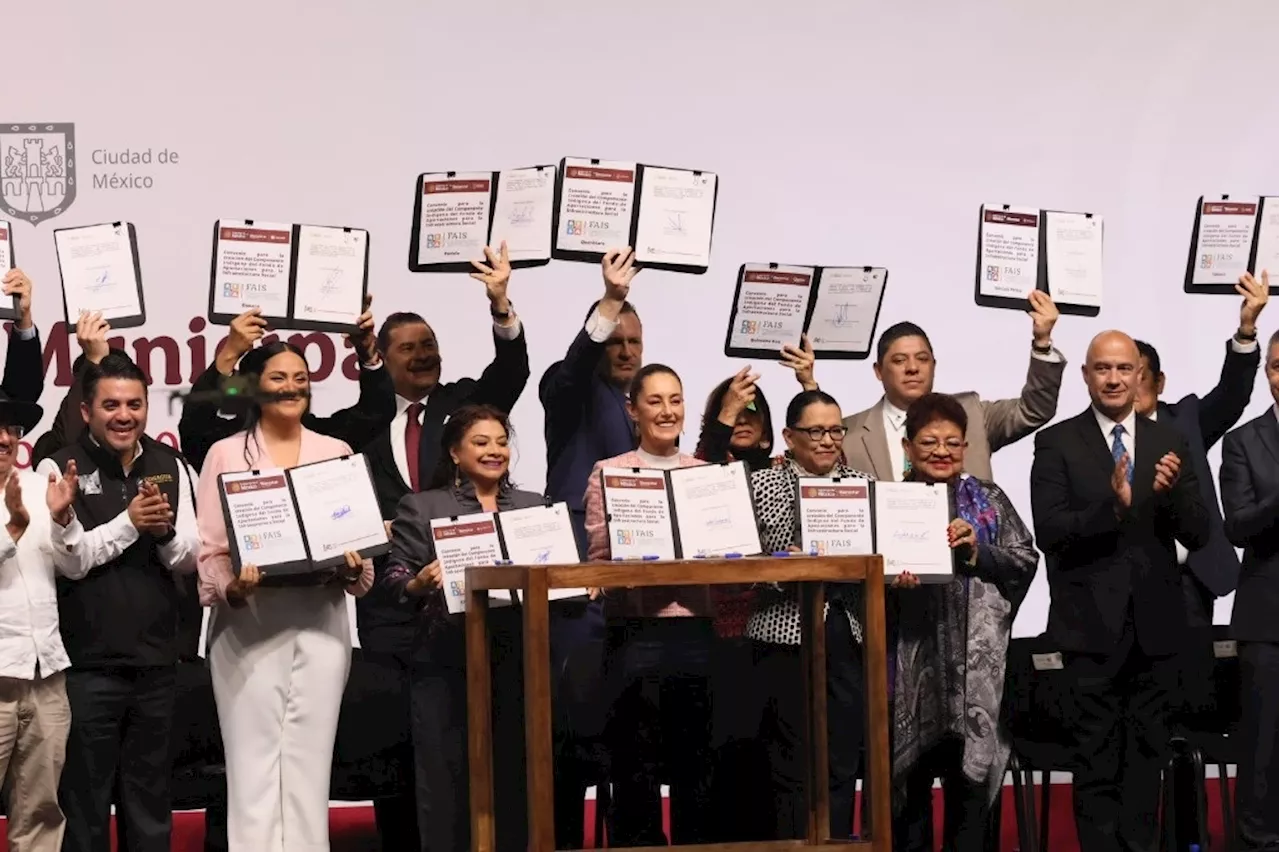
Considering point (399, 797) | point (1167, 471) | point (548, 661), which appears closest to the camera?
point (548, 661)

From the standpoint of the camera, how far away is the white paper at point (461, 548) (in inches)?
191

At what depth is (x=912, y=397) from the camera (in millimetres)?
5680

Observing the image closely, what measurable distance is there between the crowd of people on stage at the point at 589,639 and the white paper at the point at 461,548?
0.20 feet

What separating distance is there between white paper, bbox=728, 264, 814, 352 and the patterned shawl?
3.16 ft

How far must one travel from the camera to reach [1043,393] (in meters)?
5.83

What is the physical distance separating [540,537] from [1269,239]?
254 centimetres

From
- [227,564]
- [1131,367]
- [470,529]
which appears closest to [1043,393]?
[1131,367]

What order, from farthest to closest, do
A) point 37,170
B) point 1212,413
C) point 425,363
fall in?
1. point 37,170
2. point 1212,413
3. point 425,363

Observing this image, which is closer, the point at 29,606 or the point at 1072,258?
the point at 29,606

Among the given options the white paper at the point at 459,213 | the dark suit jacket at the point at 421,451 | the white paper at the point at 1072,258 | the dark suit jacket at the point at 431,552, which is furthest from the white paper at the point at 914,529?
the white paper at the point at 459,213

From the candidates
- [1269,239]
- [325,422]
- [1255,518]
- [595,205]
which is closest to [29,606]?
[325,422]

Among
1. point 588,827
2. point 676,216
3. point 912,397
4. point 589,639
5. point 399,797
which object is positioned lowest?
point 588,827

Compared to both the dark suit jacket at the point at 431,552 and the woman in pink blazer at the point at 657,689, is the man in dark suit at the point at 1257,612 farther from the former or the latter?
the dark suit jacket at the point at 431,552

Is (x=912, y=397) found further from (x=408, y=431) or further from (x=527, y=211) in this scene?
(x=408, y=431)
